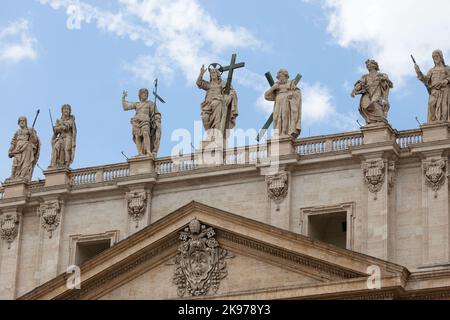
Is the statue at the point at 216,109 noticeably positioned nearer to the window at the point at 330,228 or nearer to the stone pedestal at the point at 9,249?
the window at the point at 330,228

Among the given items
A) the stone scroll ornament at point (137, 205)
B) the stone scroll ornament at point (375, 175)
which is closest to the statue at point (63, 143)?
the stone scroll ornament at point (137, 205)

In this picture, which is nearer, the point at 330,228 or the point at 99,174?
the point at 330,228

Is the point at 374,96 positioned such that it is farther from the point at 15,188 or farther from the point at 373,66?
the point at 15,188

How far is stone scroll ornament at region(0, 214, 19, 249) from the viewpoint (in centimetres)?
6556

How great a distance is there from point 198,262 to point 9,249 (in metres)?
8.14

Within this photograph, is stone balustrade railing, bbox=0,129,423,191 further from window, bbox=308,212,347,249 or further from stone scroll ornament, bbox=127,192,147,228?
window, bbox=308,212,347,249

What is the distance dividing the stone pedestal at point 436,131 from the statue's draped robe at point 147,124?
9739mm

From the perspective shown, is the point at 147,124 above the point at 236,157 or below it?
above

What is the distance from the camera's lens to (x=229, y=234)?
60312 mm

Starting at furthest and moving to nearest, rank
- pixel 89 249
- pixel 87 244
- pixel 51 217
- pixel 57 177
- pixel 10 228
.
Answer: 1. pixel 10 228
2. pixel 57 177
3. pixel 89 249
4. pixel 51 217
5. pixel 87 244

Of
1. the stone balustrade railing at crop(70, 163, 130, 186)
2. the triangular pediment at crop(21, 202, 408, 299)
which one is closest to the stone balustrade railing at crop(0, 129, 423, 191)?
the stone balustrade railing at crop(70, 163, 130, 186)

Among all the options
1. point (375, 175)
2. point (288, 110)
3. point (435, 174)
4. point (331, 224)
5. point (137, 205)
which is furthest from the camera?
point (137, 205)

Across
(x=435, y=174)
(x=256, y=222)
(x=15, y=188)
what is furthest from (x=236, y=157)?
(x=15, y=188)

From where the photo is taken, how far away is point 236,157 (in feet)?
208
